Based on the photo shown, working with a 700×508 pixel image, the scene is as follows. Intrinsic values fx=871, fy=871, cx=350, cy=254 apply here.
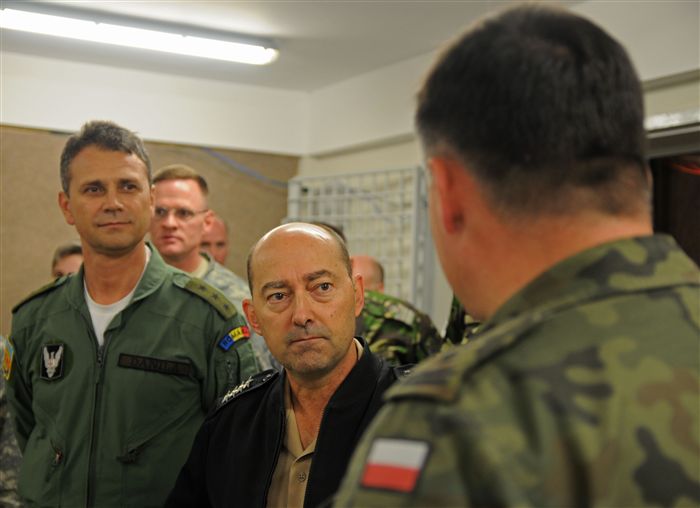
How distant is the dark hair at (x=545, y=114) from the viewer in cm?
84

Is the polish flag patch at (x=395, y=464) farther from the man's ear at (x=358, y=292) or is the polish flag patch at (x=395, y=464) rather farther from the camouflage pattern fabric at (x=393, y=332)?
the camouflage pattern fabric at (x=393, y=332)

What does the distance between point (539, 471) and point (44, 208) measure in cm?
552

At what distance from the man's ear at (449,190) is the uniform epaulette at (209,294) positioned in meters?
1.57

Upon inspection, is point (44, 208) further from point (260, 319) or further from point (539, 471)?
point (539, 471)

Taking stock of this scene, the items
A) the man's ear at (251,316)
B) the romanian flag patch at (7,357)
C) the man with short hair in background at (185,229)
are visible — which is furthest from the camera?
the man with short hair in background at (185,229)

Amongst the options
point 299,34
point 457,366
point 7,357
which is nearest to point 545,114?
point 457,366

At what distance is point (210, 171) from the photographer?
6.34 m

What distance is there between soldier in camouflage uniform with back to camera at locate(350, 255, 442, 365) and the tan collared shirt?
1.56 metres

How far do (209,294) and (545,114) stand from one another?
Answer: 1724 mm

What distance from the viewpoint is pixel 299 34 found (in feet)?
16.5

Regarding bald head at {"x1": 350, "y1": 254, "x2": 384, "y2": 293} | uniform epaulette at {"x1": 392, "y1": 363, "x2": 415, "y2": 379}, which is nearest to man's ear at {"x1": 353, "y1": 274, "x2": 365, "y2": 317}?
uniform epaulette at {"x1": 392, "y1": 363, "x2": 415, "y2": 379}

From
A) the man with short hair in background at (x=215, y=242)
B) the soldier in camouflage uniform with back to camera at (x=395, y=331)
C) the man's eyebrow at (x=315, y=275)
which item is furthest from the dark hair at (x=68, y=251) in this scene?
the man's eyebrow at (x=315, y=275)

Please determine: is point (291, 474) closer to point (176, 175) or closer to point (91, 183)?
point (91, 183)

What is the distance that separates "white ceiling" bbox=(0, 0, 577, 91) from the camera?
456cm
